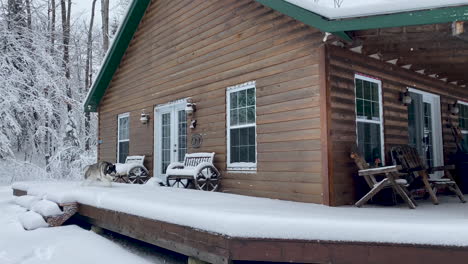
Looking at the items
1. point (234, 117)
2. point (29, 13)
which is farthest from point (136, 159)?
point (29, 13)

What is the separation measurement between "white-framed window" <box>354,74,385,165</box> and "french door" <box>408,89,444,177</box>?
1153 mm

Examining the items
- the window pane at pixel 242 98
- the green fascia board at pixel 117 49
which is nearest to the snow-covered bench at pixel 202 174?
the window pane at pixel 242 98

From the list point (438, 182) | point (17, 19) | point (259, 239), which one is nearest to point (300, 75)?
point (438, 182)

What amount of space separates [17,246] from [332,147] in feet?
13.5

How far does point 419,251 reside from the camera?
2723 millimetres

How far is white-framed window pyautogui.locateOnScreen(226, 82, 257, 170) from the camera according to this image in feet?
19.4

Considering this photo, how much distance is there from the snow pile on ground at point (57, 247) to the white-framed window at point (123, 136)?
4.36m

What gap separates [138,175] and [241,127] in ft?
11.5

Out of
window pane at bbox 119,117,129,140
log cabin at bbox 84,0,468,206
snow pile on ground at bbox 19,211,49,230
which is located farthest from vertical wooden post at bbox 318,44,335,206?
window pane at bbox 119,117,129,140

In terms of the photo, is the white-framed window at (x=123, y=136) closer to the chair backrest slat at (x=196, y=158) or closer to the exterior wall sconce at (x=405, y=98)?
the chair backrest slat at (x=196, y=158)

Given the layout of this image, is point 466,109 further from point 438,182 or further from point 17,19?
point 17,19

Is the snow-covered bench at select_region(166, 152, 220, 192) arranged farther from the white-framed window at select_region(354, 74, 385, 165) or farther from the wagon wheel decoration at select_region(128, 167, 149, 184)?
the white-framed window at select_region(354, 74, 385, 165)

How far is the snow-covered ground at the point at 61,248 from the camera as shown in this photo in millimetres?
4152

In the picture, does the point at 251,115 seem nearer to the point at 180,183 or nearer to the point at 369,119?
the point at 369,119
